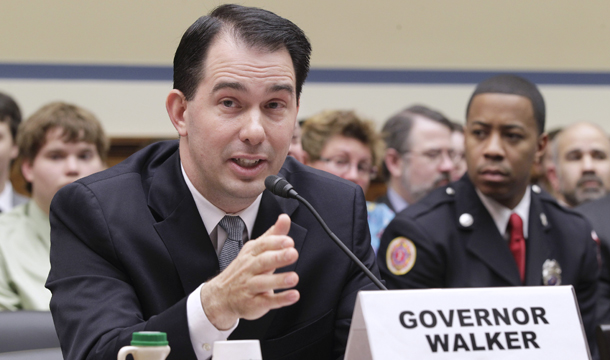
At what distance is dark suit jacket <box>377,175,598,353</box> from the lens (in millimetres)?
2424

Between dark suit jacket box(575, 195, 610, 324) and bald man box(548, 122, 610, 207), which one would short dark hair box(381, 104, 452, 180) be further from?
dark suit jacket box(575, 195, 610, 324)

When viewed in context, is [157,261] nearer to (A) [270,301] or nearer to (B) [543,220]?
(A) [270,301]

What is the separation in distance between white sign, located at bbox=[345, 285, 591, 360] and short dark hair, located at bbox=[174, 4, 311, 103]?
2.22 feet

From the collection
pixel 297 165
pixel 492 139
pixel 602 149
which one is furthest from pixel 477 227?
pixel 602 149

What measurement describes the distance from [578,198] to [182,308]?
10.6 feet

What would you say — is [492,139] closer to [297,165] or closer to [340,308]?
[297,165]

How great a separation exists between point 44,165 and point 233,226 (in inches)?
58.9

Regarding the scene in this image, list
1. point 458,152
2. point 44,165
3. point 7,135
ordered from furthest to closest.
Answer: point 458,152 < point 7,135 < point 44,165

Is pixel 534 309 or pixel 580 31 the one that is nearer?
pixel 534 309

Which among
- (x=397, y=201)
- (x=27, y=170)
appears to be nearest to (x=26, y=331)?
(x=27, y=170)

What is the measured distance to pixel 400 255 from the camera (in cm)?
249

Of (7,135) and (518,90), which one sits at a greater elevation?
(7,135)

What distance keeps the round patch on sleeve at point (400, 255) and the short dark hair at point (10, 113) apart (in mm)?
1941

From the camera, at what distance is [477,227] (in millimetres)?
2504
